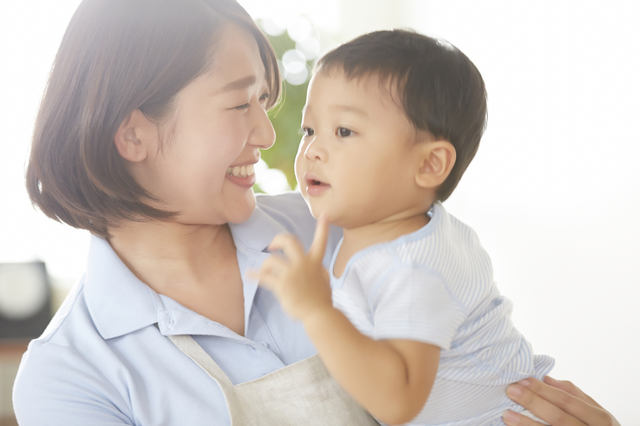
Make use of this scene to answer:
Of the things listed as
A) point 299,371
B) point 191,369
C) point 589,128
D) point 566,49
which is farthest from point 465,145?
point 566,49

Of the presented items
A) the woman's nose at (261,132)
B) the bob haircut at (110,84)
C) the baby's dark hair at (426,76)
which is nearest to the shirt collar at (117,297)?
the bob haircut at (110,84)

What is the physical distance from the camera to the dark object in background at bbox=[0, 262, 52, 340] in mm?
3008

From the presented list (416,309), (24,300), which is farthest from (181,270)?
(24,300)

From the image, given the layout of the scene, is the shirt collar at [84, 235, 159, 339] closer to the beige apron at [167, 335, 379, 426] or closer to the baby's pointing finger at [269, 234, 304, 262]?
the beige apron at [167, 335, 379, 426]

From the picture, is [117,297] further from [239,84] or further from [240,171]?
[239,84]

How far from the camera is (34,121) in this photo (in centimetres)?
119

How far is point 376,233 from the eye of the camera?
103cm

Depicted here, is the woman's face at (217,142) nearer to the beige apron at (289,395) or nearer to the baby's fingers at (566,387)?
the beige apron at (289,395)

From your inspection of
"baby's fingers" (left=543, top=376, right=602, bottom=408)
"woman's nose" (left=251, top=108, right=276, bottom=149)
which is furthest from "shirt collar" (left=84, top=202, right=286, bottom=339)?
"baby's fingers" (left=543, top=376, right=602, bottom=408)

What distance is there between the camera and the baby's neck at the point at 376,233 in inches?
40.3

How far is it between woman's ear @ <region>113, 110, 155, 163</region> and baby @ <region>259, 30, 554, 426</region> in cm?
38

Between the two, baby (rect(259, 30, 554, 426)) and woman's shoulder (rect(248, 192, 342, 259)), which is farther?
woman's shoulder (rect(248, 192, 342, 259))

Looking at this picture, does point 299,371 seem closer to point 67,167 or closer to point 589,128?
point 67,167

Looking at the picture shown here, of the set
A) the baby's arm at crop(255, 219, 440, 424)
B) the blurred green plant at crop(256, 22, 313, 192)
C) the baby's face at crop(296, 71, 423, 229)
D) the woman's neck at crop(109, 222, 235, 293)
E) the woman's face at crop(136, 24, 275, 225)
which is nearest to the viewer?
the baby's arm at crop(255, 219, 440, 424)
